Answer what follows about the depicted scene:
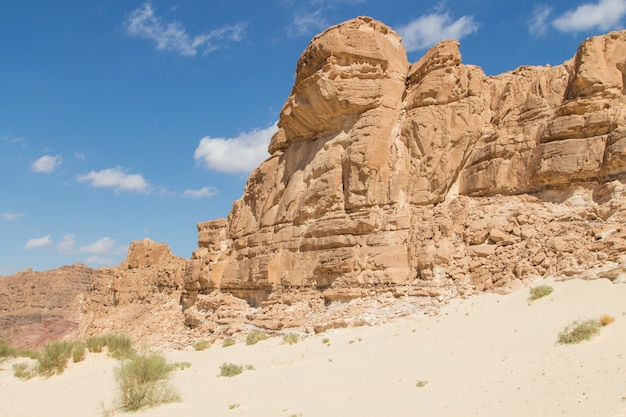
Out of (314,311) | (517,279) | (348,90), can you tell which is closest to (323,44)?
(348,90)

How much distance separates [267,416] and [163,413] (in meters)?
2.43

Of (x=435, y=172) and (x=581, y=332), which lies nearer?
(x=581, y=332)

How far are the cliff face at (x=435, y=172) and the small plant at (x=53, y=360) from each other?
276 inches

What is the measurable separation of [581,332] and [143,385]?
26.9 ft

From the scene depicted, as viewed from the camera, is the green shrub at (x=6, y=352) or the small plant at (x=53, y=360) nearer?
the small plant at (x=53, y=360)

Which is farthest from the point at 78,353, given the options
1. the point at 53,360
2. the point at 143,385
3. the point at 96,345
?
the point at 143,385

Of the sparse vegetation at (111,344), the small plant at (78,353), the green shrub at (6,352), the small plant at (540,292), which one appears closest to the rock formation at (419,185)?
the small plant at (540,292)

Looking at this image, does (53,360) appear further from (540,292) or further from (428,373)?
(540,292)

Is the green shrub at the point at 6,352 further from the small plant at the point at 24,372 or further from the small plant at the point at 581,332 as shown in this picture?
the small plant at the point at 581,332

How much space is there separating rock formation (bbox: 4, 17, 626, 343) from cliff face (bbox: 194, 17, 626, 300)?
0.05m

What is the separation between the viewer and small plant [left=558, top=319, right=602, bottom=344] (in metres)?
8.68

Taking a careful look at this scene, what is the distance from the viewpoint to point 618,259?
11.9 m

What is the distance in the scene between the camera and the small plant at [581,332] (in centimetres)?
868

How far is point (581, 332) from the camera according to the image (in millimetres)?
8750
